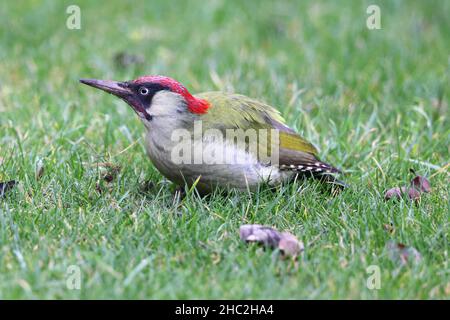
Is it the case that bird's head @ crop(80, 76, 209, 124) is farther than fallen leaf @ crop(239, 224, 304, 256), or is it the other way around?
bird's head @ crop(80, 76, 209, 124)

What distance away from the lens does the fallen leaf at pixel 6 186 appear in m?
3.76

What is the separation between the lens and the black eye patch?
13.2 ft

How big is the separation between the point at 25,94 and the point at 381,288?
3250mm

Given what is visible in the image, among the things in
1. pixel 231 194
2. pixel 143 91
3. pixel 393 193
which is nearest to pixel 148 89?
pixel 143 91

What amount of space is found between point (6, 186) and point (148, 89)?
87cm

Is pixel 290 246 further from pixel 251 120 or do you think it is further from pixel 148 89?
pixel 148 89

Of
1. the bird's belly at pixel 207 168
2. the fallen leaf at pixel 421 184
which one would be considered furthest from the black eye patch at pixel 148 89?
the fallen leaf at pixel 421 184

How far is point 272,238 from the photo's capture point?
11.0ft

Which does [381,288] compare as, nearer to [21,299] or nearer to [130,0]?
[21,299]

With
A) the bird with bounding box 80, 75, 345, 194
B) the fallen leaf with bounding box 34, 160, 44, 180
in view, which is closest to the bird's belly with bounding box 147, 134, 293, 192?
the bird with bounding box 80, 75, 345, 194

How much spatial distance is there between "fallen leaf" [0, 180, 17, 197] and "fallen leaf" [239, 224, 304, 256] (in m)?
1.19

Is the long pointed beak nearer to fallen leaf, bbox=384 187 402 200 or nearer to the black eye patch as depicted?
the black eye patch

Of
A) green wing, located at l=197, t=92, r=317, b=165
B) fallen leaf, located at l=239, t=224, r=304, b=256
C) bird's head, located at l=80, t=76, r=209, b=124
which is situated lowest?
fallen leaf, located at l=239, t=224, r=304, b=256

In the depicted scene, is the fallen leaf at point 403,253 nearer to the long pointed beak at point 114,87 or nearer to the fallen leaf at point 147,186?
the fallen leaf at point 147,186
